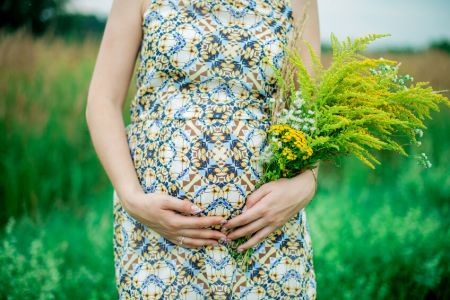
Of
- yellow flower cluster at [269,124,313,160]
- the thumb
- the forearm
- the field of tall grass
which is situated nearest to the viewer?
yellow flower cluster at [269,124,313,160]

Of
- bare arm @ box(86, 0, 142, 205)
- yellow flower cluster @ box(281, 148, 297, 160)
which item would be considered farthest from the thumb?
yellow flower cluster @ box(281, 148, 297, 160)

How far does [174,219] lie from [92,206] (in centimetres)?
290

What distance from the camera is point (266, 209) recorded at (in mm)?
1483

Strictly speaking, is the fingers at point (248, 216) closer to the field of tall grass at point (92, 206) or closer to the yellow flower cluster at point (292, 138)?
the yellow flower cluster at point (292, 138)

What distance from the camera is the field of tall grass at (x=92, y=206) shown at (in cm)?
330

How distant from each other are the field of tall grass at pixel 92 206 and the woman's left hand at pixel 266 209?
2.03 metres

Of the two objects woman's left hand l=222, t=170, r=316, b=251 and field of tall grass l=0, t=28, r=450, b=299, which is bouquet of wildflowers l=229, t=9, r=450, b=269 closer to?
woman's left hand l=222, t=170, r=316, b=251

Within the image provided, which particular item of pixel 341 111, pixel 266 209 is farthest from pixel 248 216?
pixel 341 111

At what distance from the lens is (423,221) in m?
3.95

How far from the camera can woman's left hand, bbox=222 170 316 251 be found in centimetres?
148

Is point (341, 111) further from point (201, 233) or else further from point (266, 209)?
point (201, 233)

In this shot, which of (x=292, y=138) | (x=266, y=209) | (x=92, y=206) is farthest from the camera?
(x=92, y=206)

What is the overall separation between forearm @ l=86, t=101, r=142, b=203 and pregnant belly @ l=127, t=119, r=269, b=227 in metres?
0.08

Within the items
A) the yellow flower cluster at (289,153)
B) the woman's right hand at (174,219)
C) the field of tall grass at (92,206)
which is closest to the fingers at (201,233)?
the woman's right hand at (174,219)
